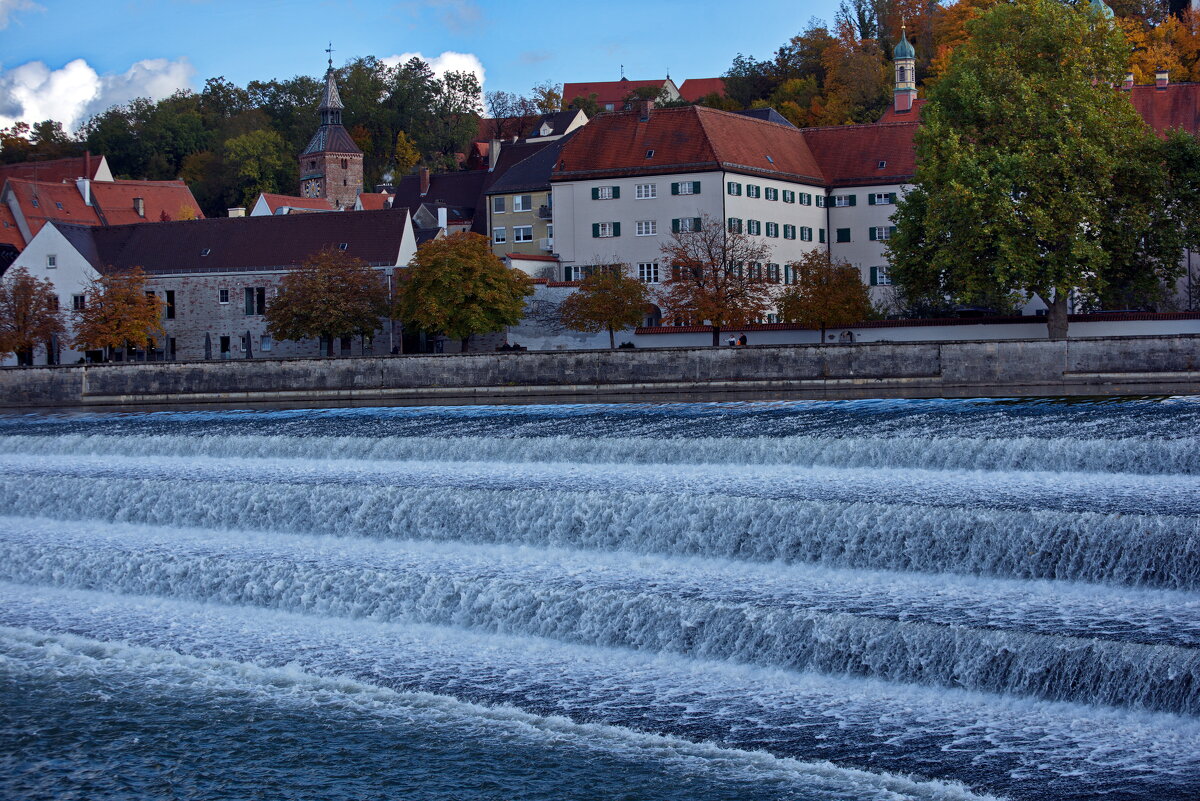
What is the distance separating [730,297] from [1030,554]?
37.6 meters

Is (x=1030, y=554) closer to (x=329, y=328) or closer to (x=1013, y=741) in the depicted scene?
(x=1013, y=741)

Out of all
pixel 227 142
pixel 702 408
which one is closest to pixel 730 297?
pixel 702 408

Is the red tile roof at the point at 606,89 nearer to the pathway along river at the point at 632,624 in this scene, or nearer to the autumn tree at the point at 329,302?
the autumn tree at the point at 329,302

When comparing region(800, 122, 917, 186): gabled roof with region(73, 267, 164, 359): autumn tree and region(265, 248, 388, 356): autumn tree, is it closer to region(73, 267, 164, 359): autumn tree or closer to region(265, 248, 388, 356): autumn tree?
region(265, 248, 388, 356): autumn tree

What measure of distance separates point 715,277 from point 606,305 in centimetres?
484

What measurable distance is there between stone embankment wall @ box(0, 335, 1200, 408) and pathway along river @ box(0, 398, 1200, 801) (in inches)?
522

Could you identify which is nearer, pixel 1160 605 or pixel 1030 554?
pixel 1160 605

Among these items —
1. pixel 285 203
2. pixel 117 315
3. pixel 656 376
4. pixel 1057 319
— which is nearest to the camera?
Result: pixel 1057 319

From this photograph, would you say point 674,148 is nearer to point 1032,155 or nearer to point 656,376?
point 656,376

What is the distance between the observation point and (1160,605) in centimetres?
1539

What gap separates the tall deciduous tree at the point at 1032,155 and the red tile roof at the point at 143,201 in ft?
212

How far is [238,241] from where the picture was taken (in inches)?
2677

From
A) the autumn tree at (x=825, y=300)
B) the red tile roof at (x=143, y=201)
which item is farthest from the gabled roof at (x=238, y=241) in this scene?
the red tile roof at (x=143, y=201)

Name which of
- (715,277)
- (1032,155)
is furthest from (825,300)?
(1032,155)
